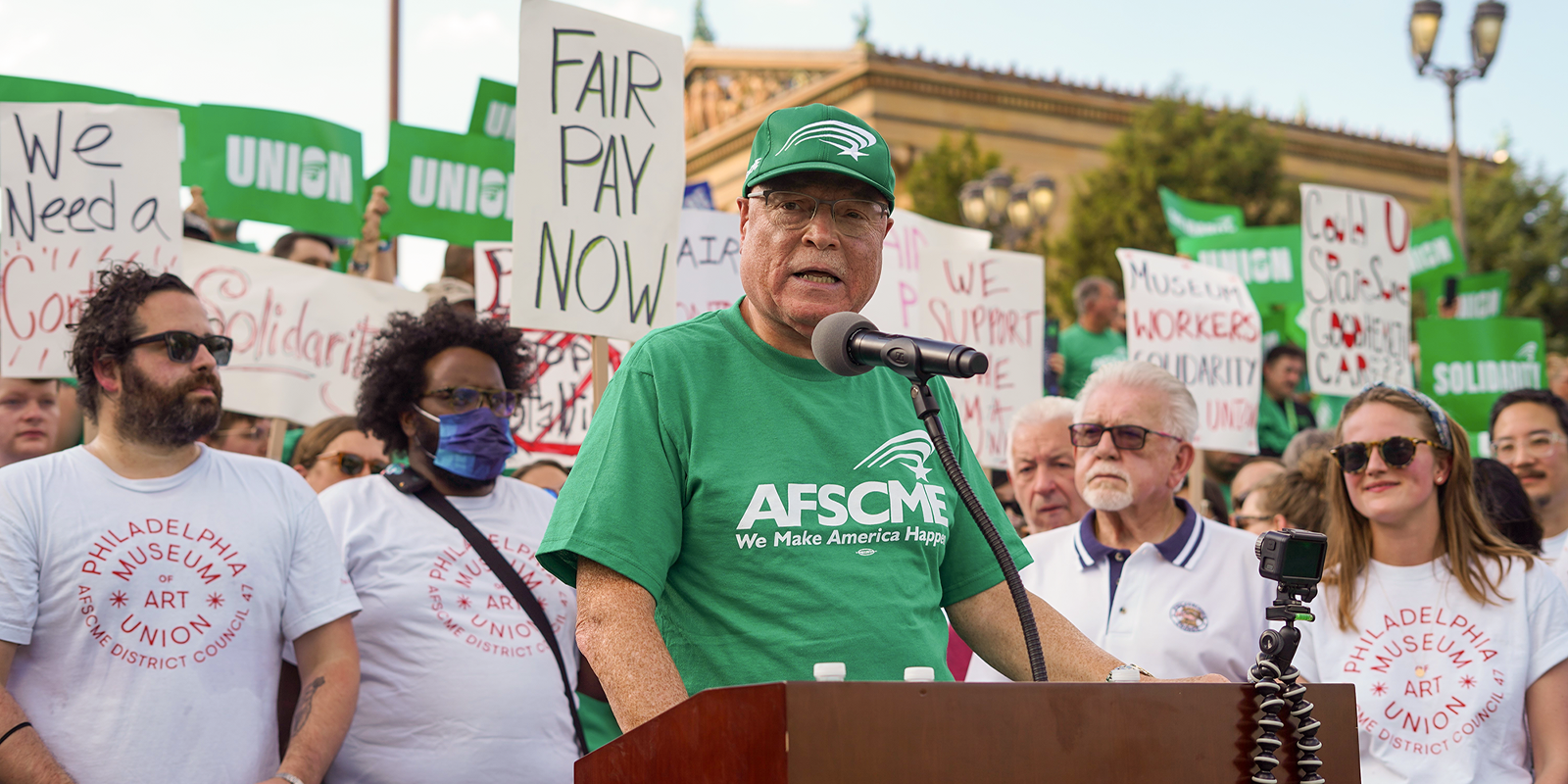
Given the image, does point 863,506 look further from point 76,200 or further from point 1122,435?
point 76,200

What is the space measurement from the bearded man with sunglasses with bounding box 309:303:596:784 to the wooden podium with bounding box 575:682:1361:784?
2.26 metres

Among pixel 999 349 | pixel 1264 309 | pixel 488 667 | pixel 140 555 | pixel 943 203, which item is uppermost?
pixel 943 203

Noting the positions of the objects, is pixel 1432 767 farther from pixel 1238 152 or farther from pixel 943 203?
pixel 1238 152

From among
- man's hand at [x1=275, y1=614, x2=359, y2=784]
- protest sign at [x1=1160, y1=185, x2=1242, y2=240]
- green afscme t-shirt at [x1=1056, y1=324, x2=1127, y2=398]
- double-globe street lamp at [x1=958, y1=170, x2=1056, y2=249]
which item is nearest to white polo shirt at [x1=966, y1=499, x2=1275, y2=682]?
man's hand at [x1=275, y1=614, x2=359, y2=784]

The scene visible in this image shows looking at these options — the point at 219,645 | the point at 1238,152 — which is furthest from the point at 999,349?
the point at 1238,152

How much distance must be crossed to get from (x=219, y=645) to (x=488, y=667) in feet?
2.45

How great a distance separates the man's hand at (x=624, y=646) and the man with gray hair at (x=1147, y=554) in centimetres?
244

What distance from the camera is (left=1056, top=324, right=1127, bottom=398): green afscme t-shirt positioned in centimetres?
985

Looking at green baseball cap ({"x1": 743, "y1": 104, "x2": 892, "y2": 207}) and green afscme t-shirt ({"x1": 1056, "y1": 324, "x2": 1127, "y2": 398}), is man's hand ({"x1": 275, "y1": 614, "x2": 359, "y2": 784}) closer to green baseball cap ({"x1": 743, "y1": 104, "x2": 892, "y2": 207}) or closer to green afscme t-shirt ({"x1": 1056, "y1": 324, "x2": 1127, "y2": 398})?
green baseball cap ({"x1": 743, "y1": 104, "x2": 892, "y2": 207})

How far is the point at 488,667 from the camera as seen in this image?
401cm

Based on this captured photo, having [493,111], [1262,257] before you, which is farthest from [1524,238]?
[493,111]

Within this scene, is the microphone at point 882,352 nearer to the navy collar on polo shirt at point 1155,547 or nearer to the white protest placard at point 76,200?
the navy collar on polo shirt at point 1155,547

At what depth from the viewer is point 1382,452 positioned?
425 centimetres

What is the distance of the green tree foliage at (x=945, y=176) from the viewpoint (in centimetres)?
2538
